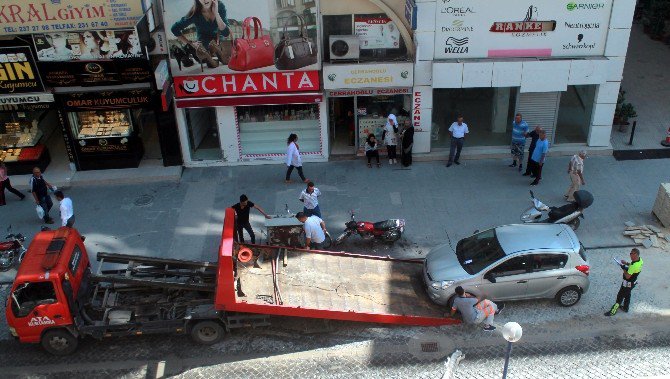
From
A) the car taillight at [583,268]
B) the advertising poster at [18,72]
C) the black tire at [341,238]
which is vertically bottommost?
the black tire at [341,238]

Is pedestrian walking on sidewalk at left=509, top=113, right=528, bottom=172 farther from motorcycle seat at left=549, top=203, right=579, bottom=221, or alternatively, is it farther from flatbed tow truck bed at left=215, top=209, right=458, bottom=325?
flatbed tow truck bed at left=215, top=209, right=458, bottom=325

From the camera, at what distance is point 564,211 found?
576 inches

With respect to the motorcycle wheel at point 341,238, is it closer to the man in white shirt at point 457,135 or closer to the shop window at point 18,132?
the man in white shirt at point 457,135

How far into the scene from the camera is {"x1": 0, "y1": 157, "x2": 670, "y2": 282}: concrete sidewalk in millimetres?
15203

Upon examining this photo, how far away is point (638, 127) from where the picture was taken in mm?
20219

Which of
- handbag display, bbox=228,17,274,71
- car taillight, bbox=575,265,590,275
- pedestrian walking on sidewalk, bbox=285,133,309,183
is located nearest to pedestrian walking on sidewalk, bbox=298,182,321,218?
pedestrian walking on sidewalk, bbox=285,133,309,183

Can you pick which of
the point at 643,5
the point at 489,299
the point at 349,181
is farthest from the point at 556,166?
the point at 643,5

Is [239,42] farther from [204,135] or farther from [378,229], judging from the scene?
[378,229]

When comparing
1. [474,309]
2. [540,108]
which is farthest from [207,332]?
[540,108]

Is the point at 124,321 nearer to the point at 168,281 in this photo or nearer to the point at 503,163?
the point at 168,281

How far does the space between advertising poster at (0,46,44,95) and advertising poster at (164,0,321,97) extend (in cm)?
376

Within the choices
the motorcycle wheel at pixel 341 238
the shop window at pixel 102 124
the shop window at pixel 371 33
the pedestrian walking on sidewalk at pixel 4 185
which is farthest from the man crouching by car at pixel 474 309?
the pedestrian walking on sidewalk at pixel 4 185

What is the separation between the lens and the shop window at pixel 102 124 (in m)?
18.2

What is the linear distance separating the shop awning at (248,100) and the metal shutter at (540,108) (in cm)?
621
